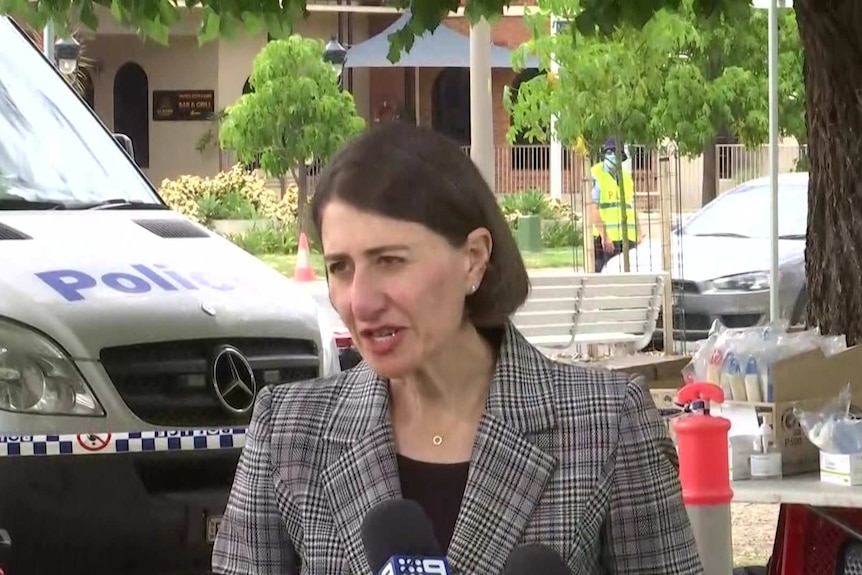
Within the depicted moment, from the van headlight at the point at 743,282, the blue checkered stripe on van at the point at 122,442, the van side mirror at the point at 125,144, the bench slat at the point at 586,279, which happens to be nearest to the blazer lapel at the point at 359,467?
the blue checkered stripe on van at the point at 122,442

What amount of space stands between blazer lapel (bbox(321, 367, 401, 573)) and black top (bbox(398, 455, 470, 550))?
3 cm

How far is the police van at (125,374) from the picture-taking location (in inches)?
212

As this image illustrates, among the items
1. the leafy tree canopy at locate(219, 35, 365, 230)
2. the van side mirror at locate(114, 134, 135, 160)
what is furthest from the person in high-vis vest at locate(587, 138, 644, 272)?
the van side mirror at locate(114, 134, 135, 160)

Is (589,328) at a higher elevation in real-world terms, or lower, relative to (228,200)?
lower

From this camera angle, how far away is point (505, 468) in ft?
8.47

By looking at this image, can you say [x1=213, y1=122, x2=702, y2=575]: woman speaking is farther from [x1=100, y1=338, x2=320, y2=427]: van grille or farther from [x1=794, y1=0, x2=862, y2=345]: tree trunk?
[x1=794, y1=0, x2=862, y2=345]: tree trunk

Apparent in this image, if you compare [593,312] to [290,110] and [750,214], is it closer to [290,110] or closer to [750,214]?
[750,214]

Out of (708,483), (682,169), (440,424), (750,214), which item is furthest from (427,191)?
(682,169)

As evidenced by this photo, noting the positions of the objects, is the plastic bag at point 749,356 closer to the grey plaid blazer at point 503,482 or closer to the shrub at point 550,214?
the grey plaid blazer at point 503,482

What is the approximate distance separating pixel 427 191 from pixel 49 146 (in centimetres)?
450

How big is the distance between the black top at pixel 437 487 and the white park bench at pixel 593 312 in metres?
8.75

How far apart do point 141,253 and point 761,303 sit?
8.24 metres

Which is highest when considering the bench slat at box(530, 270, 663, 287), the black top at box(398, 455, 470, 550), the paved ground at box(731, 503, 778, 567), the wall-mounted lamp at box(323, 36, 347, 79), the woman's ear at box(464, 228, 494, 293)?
the wall-mounted lamp at box(323, 36, 347, 79)

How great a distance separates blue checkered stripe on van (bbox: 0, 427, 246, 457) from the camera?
535 cm
